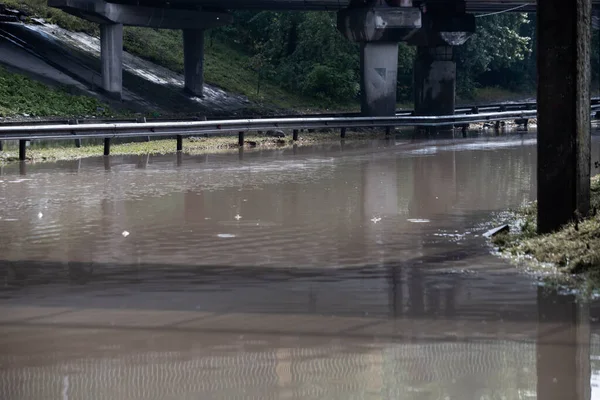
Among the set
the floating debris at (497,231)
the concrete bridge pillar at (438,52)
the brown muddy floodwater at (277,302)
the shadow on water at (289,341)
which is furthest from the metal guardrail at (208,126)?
the shadow on water at (289,341)

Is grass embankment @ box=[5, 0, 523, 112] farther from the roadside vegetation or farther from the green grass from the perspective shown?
the green grass

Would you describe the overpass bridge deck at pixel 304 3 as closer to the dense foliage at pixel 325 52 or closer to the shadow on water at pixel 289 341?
the dense foliage at pixel 325 52

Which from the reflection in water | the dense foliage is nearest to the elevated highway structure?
the dense foliage

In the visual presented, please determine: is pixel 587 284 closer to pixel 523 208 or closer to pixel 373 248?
pixel 373 248

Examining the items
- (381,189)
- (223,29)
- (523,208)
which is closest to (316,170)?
(381,189)

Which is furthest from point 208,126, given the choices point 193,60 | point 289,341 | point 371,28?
point 289,341

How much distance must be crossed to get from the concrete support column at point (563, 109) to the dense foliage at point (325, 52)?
5184 centimetres

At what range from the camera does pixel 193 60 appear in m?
58.0

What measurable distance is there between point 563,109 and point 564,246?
196 cm

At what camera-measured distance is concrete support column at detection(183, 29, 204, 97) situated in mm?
58031

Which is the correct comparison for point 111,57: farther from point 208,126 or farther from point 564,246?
point 564,246

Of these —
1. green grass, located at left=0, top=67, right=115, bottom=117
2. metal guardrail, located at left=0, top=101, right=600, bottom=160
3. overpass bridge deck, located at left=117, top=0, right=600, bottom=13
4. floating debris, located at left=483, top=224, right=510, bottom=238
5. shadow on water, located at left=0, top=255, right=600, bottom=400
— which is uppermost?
overpass bridge deck, located at left=117, top=0, right=600, bottom=13

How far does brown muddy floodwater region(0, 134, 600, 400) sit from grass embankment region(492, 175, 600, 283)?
0.40 metres

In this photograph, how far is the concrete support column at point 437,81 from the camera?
179 feet
